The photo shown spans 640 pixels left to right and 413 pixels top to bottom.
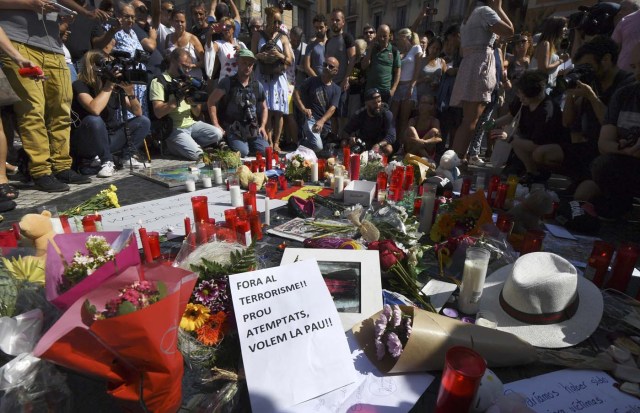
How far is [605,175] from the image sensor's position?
10.1ft

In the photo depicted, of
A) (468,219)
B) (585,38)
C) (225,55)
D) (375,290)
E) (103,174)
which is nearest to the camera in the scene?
(375,290)

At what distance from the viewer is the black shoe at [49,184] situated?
11.6 ft

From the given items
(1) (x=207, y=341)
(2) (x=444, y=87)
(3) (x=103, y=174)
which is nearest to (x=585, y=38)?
(2) (x=444, y=87)

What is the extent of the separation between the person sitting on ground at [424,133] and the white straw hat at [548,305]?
361 centimetres

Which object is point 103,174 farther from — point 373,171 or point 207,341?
point 207,341

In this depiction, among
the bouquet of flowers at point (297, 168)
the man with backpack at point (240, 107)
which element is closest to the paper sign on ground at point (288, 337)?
the bouquet of flowers at point (297, 168)

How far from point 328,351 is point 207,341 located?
469mm

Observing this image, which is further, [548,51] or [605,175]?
[548,51]

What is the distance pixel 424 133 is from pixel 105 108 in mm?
4393

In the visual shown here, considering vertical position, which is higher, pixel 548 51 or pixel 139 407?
pixel 548 51

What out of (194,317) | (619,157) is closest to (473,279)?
(194,317)

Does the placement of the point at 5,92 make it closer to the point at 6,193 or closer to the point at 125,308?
the point at 6,193

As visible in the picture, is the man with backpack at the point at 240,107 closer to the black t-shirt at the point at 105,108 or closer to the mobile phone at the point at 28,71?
the black t-shirt at the point at 105,108

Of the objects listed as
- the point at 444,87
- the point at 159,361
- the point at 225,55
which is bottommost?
the point at 159,361
